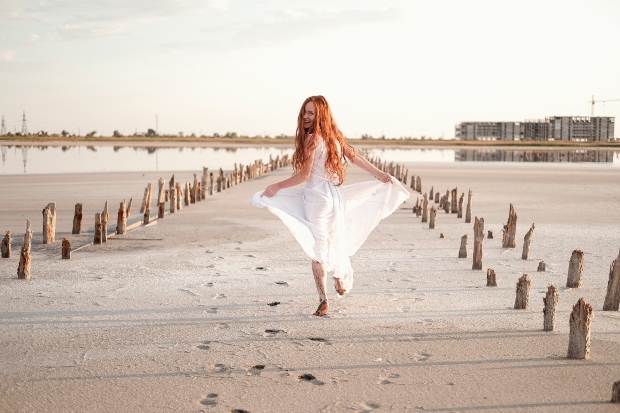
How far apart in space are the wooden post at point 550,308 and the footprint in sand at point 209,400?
9.49 feet

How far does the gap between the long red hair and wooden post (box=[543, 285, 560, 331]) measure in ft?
6.81

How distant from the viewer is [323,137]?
21.9 ft

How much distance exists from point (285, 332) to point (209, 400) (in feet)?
5.30

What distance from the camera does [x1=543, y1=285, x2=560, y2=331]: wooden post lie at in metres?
5.96

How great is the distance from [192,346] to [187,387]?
914mm

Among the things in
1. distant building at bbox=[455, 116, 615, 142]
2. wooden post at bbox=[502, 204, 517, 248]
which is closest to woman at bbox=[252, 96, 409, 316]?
wooden post at bbox=[502, 204, 517, 248]

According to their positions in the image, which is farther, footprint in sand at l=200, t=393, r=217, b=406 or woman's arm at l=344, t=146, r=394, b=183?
woman's arm at l=344, t=146, r=394, b=183

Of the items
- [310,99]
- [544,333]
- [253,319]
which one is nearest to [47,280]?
[253,319]

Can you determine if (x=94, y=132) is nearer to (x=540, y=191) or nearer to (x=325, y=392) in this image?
(x=540, y=191)

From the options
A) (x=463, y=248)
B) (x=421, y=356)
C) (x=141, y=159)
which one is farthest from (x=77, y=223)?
(x=141, y=159)

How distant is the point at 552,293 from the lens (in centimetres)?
593

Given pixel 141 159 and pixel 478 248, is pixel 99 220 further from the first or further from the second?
pixel 141 159

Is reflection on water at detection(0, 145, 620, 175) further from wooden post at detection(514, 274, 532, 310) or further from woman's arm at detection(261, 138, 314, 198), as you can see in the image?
wooden post at detection(514, 274, 532, 310)

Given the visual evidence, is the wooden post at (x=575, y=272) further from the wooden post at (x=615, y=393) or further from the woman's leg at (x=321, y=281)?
the wooden post at (x=615, y=393)
